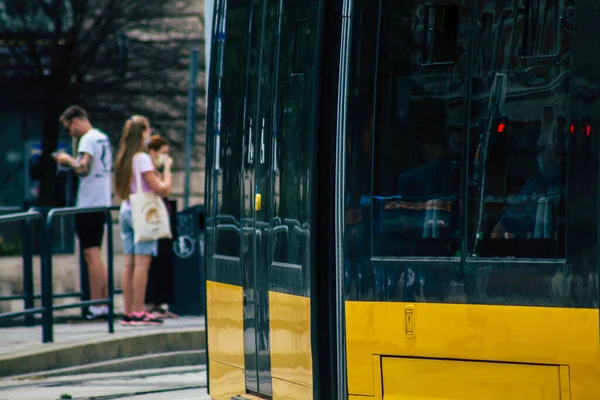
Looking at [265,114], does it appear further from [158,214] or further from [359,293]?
[158,214]

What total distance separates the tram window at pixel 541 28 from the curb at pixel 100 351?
5.66 meters

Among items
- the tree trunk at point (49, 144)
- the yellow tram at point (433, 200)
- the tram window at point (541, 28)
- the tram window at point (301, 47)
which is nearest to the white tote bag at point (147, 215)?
the yellow tram at point (433, 200)

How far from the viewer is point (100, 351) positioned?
10133mm

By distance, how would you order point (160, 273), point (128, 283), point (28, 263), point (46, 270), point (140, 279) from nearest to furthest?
1. point (46, 270)
2. point (28, 263)
3. point (140, 279)
4. point (128, 283)
5. point (160, 273)

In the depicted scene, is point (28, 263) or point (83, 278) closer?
point (28, 263)

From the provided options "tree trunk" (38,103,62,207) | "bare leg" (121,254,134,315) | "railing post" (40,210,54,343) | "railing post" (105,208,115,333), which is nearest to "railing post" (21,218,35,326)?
"railing post" (40,210,54,343)

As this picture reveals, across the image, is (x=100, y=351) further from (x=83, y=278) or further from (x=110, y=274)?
(x=83, y=278)

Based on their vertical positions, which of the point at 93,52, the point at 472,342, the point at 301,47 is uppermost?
the point at 93,52

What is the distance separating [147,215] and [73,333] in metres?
1.12

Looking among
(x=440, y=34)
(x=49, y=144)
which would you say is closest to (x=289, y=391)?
(x=440, y=34)

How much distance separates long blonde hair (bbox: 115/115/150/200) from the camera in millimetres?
11125

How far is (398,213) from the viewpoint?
203 inches

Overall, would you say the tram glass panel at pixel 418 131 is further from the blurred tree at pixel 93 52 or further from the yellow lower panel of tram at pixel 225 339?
the blurred tree at pixel 93 52

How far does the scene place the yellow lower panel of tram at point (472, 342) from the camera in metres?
4.56
